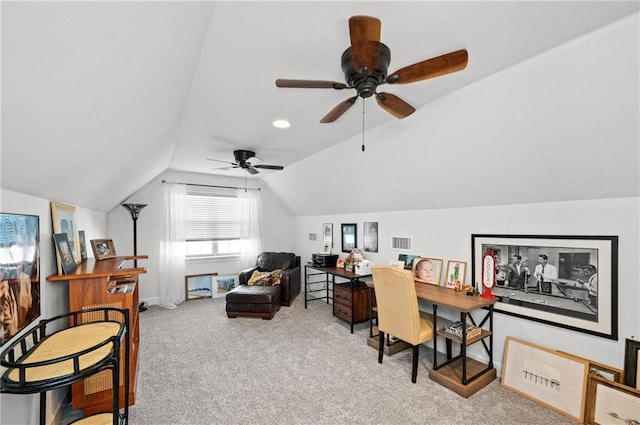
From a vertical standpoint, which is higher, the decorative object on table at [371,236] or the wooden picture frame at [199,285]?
the decorative object on table at [371,236]

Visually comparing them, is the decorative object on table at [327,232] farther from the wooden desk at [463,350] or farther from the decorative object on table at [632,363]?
the decorative object on table at [632,363]

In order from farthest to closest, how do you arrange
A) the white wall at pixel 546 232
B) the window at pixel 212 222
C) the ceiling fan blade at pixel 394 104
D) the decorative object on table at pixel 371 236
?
the window at pixel 212 222
the decorative object on table at pixel 371 236
the white wall at pixel 546 232
the ceiling fan blade at pixel 394 104

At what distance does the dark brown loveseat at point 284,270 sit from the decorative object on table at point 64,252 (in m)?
2.94

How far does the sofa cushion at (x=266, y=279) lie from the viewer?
4770 millimetres

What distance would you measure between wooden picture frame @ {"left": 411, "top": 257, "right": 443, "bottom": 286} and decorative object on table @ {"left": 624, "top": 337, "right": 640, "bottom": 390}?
4.87ft

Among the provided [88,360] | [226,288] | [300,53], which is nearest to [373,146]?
[300,53]

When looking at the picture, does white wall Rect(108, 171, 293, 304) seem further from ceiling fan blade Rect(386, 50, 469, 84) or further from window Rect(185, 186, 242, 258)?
ceiling fan blade Rect(386, 50, 469, 84)

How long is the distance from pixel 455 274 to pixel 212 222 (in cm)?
446

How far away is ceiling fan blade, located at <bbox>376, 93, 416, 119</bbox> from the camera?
172 centimetres

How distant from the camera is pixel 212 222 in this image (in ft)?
18.1

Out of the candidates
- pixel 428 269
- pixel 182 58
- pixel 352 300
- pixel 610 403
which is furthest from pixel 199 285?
pixel 610 403

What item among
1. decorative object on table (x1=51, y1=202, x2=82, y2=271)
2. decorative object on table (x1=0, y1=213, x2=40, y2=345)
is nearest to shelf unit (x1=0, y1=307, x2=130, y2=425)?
decorative object on table (x1=0, y1=213, x2=40, y2=345)

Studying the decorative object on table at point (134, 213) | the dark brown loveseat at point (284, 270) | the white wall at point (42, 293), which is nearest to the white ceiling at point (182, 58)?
the white wall at point (42, 293)

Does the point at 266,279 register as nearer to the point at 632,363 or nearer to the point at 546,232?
the point at 546,232
